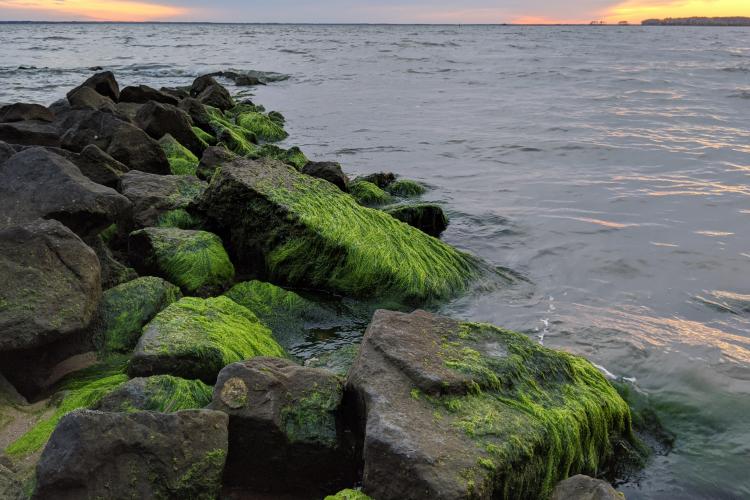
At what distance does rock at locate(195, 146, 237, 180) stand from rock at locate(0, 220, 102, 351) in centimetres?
360

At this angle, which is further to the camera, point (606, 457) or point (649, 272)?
point (649, 272)

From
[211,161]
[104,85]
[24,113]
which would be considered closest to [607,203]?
[211,161]

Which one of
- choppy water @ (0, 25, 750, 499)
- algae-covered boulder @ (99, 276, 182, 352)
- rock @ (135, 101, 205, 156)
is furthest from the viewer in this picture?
rock @ (135, 101, 205, 156)

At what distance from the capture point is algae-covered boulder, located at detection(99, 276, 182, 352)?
4105 millimetres

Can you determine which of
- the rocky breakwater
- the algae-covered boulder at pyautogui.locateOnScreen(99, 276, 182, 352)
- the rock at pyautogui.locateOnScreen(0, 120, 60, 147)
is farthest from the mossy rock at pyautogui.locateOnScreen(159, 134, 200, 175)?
the algae-covered boulder at pyautogui.locateOnScreen(99, 276, 182, 352)

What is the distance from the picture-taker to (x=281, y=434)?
2902 millimetres

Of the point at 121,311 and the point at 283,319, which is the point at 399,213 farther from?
the point at 121,311

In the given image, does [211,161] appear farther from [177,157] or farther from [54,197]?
[54,197]

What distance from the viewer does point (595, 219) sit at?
328 inches

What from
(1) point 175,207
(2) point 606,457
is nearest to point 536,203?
(1) point 175,207

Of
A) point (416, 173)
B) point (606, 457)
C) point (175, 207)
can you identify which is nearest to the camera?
point (606, 457)

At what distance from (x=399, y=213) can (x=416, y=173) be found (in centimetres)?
421

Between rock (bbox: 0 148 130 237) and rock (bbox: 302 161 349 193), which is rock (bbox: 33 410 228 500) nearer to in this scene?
rock (bbox: 0 148 130 237)

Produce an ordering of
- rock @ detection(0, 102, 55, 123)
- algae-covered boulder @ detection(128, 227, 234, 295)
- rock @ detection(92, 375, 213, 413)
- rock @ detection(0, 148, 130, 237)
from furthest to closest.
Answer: rock @ detection(0, 102, 55, 123), algae-covered boulder @ detection(128, 227, 234, 295), rock @ detection(0, 148, 130, 237), rock @ detection(92, 375, 213, 413)
